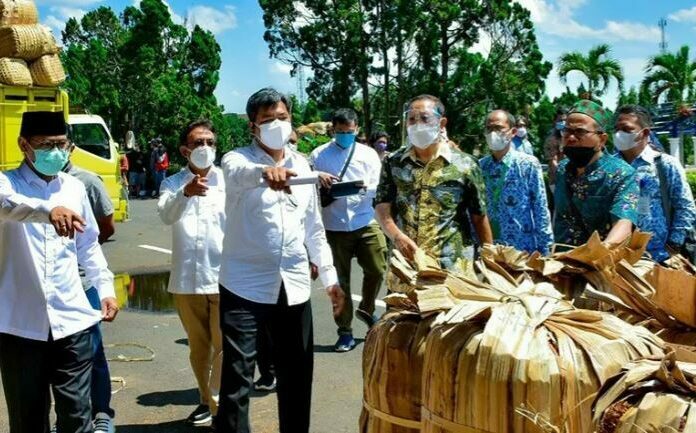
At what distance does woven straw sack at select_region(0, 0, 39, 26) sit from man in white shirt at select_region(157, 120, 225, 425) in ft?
25.6

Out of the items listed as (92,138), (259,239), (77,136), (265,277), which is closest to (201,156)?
(259,239)

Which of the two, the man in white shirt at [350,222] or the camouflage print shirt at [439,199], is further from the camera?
the man in white shirt at [350,222]

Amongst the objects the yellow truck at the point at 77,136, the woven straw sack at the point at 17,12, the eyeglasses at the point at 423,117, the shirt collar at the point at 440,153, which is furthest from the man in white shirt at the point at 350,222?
the woven straw sack at the point at 17,12

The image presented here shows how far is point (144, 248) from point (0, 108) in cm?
422

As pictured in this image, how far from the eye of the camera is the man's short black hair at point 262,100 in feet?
14.1

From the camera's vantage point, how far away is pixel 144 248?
48.1 feet

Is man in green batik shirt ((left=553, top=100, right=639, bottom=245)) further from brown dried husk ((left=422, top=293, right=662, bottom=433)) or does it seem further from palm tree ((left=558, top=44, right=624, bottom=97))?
palm tree ((left=558, top=44, right=624, bottom=97))

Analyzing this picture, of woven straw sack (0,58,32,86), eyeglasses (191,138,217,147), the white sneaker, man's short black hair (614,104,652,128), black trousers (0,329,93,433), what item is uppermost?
woven straw sack (0,58,32,86)

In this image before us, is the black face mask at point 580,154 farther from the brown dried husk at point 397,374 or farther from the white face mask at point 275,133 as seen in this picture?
the brown dried husk at point 397,374

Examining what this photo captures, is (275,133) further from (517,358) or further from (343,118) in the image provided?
(343,118)

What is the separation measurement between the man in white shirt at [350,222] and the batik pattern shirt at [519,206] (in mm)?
1717

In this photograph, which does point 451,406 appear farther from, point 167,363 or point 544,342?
point 167,363

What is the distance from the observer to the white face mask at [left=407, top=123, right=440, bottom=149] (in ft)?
15.2

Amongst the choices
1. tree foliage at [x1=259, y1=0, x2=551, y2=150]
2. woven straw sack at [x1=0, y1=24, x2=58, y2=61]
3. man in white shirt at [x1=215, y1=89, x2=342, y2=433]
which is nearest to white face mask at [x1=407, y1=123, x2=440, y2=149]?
man in white shirt at [x1=215, y1=89, x2=342, y2=433]
